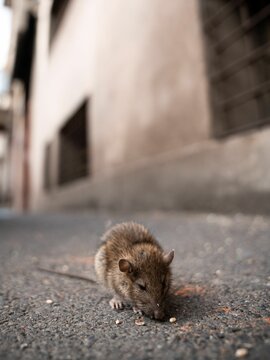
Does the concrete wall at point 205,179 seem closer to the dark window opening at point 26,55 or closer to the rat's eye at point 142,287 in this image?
the rat's eye at point 142,287

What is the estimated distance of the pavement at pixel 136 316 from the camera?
958 millimetres

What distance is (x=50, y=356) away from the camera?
36.3 inches

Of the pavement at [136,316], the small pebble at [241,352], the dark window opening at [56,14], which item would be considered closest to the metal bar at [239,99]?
the pavement at [136,316]

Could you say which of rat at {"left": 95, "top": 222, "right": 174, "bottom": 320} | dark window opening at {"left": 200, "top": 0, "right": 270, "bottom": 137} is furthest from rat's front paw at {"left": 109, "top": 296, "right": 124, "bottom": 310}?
dark window opening at {"left": 200, "top": 0, "right": 270, "bottom": 137}

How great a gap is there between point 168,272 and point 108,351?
25.2 inches

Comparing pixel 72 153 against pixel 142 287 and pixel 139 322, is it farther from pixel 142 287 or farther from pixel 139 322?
pixel 139 322

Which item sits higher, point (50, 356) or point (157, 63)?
point (157, 63)

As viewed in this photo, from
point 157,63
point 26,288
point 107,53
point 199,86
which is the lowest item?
point 26,288

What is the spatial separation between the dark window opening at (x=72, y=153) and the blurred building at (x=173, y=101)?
1.35 m

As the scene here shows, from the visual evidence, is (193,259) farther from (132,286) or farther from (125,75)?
(125,75)

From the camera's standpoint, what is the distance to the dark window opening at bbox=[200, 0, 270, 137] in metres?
4.52

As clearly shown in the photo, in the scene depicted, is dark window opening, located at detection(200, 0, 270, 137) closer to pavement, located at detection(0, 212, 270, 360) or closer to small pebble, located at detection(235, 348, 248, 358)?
pavement, located at detection(0, 212, 270, 360)

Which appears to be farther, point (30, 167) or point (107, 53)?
point (30, 167)

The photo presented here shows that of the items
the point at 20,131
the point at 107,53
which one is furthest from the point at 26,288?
the point at 20,131
